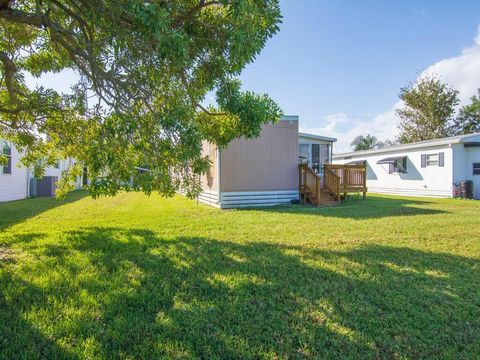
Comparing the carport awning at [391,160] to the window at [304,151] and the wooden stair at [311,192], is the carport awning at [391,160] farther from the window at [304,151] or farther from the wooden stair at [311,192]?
the wooden stair at [311,192]

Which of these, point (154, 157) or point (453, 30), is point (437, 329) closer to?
point (154, 157)

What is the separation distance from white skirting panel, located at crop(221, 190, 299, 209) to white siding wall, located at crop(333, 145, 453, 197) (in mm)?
9069

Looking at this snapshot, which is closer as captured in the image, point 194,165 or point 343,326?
point 343,326

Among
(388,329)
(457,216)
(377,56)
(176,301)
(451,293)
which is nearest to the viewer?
(388,329)

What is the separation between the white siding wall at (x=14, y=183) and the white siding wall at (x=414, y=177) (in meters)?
20.0

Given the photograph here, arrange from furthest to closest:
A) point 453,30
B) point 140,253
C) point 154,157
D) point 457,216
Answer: point 453,30, point 457,216, point 140,253, point 154,157

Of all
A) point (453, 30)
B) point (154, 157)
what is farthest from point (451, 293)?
point (453, 30)

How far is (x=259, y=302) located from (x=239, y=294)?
0.27 meters

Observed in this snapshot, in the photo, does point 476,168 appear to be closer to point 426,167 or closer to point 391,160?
point 426,167

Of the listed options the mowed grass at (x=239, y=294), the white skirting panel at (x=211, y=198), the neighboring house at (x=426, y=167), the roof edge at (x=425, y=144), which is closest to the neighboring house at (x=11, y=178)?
the white skirting panel at (x=211, y=198)

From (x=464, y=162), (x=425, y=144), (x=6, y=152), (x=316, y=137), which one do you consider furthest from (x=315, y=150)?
(x=6, y=152)

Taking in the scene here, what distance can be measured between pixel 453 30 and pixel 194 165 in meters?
13.5

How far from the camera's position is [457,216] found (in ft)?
27.6

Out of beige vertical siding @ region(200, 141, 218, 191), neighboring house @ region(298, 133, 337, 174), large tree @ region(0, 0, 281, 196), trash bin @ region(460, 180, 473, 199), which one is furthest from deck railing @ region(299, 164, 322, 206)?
trash bin @ region(460, 180, 473, 199)
